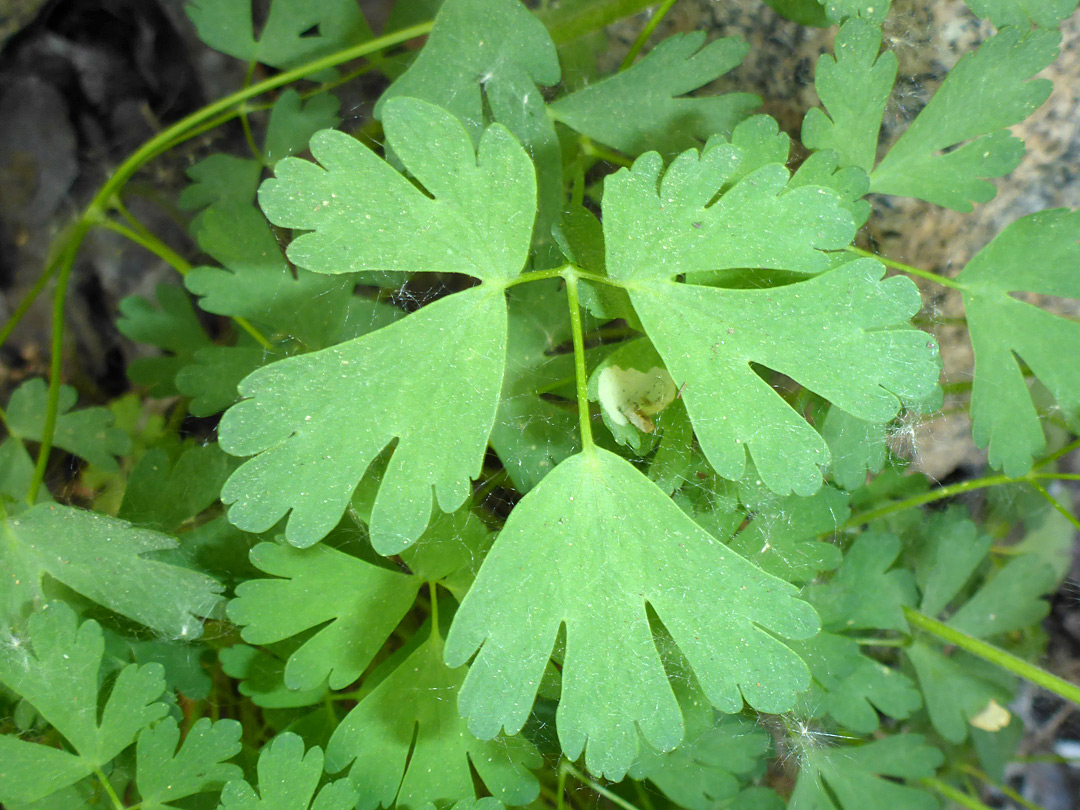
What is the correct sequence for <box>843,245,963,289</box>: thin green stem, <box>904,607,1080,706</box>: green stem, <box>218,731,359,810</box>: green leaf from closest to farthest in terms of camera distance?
<box>218,731,359,810</box>: green leaf
<box>843,245,963,289</box>: thin green stem
<box>904,607,1080,706</box>: green stem

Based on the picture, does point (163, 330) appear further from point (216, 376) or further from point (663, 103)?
point (663, 103)

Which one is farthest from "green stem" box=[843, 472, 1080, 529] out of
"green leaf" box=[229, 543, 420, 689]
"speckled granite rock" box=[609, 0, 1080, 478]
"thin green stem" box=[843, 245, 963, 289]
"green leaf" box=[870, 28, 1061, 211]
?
"green leaf" box=[229, 543, 420, 689]

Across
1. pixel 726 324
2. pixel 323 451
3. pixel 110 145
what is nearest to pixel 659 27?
pixel 726 324

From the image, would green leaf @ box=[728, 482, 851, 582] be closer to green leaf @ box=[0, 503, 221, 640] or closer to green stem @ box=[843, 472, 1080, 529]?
green stem @ box=[843, 472, 1080, 529]

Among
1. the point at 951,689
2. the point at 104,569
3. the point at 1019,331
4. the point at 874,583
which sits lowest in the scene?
the point at 951,689

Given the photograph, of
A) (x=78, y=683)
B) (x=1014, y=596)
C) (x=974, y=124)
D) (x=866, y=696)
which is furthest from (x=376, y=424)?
(x=1014, y=596)

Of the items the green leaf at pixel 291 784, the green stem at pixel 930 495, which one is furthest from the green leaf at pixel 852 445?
the green leaf at pixel 291 784
